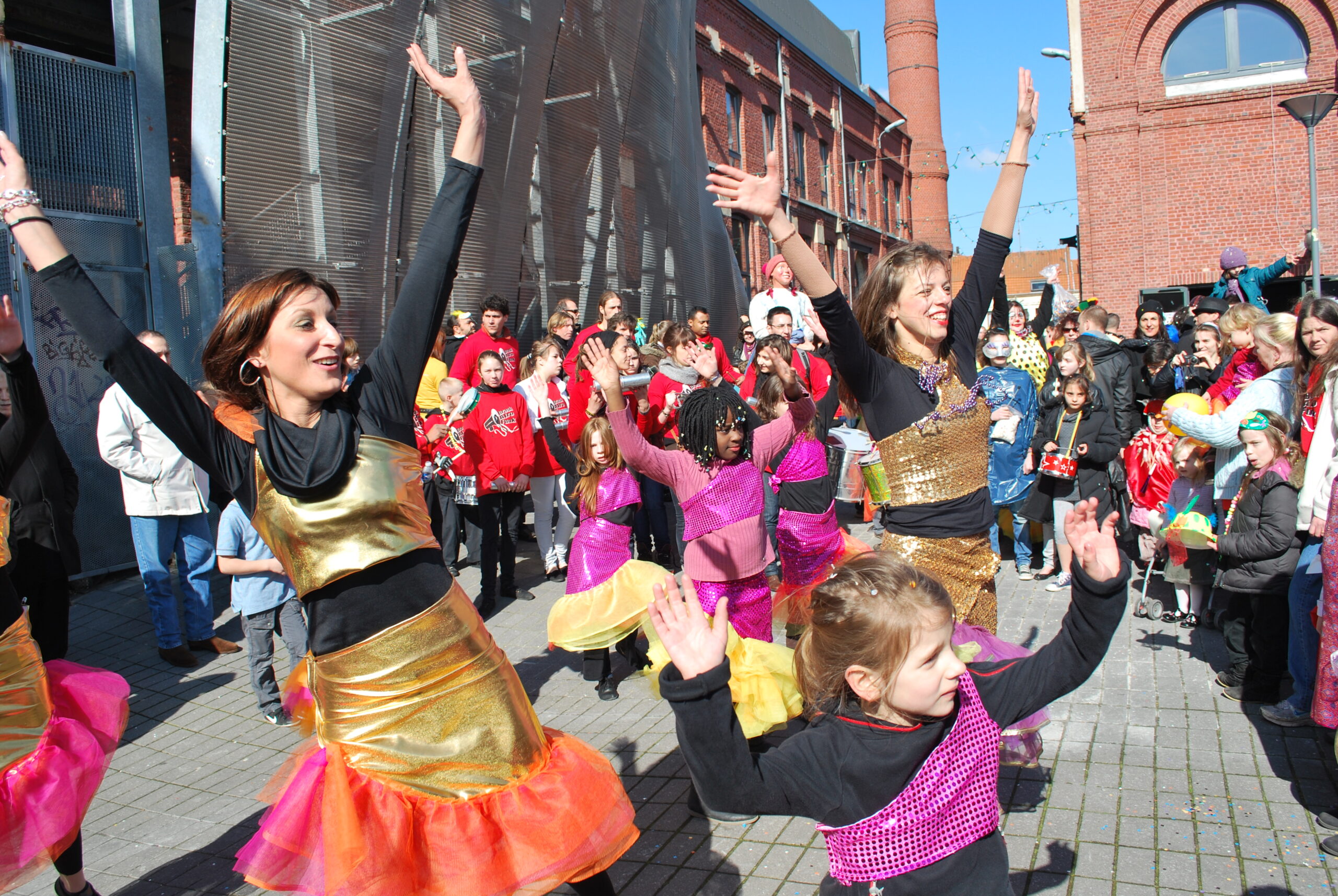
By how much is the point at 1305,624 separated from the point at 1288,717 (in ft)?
1.72

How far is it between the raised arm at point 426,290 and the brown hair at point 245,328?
227mm

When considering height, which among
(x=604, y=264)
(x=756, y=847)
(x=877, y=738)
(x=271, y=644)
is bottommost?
(x=756, y=847)

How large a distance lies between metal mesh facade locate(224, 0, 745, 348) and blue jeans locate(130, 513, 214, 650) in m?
2.31

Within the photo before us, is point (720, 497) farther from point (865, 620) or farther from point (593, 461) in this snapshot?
point (865, 620)

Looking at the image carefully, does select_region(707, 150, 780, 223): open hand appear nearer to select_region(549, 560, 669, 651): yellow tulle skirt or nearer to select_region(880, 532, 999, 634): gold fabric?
select_region(880, 532, 999, 634): gold fabric

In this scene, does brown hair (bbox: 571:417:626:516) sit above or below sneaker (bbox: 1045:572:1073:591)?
above

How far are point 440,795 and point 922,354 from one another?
6.72ft

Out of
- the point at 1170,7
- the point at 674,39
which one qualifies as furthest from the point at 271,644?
the point at 1170,7

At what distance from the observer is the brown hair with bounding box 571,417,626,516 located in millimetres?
5840

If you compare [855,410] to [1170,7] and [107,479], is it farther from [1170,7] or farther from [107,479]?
[1170,7]

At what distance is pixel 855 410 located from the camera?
10.9 ft

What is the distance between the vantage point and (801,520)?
6.19 m

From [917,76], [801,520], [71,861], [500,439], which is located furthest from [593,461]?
[917,76]

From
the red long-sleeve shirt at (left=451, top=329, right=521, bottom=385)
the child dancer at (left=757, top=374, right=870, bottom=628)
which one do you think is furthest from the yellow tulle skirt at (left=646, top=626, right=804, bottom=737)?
the red long-sleeve shirt at (left=451, top=329, right=521, bottom=385)
